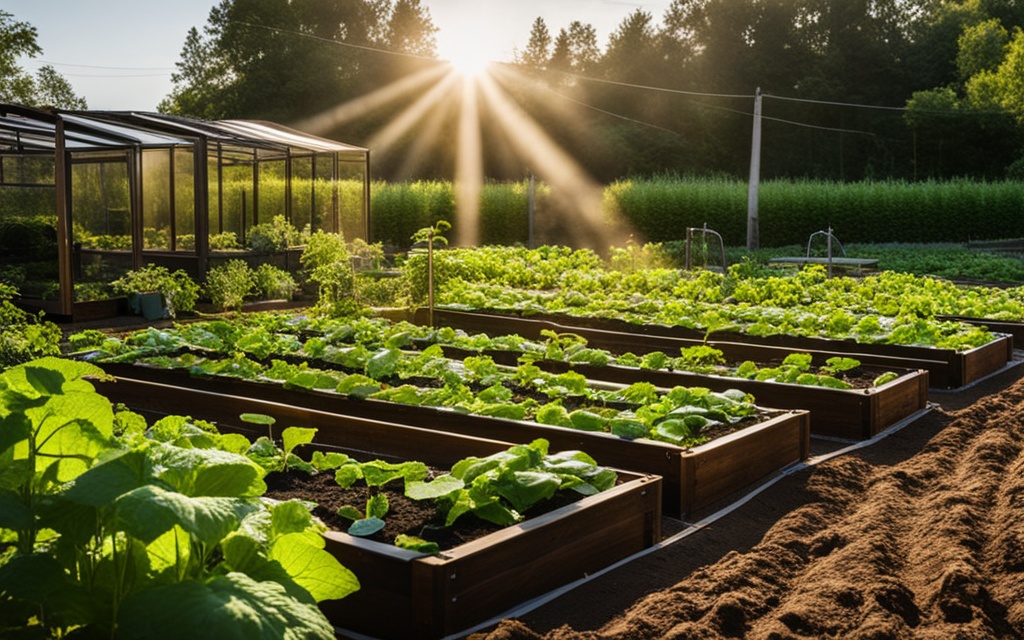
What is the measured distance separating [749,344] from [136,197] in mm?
8506

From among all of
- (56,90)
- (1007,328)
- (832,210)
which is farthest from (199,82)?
(1007,328)

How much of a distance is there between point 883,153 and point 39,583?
142 ft

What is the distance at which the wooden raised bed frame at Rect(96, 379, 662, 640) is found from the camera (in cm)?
297

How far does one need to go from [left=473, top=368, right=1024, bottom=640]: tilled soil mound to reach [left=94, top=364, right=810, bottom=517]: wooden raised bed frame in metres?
0.14

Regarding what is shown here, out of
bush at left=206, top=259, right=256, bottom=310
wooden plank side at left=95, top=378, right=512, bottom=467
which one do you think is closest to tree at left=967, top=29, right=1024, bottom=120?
bush at left=206, top=259, right=256, bottom=310

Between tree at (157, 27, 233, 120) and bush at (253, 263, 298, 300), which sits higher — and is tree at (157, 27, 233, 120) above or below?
above

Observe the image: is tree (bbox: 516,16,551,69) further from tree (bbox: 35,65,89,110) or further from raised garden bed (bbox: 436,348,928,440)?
raised garden bed (bbox: 436,348,928,440)

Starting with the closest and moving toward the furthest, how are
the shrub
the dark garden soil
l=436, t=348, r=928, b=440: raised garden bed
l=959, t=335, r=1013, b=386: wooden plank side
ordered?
the dark garden soil → l=436, t=348, r=928, b=440: raised garden bed → l=959, t=335, r=1013, b=386: wooden plank side → the shrub

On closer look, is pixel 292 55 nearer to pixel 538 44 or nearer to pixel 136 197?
pixel 538 44

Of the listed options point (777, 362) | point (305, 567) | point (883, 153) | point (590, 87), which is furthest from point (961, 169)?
point (305, 567)

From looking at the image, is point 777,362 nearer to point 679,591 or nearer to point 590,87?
point 679,591

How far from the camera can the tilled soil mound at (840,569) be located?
9.99 ft

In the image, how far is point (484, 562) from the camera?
3098 millimetres

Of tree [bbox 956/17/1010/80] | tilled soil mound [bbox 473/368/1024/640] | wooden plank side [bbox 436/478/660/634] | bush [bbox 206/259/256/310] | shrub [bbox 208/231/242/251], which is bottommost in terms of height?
tilled soil mound [bbox 473/368/1024/640]
